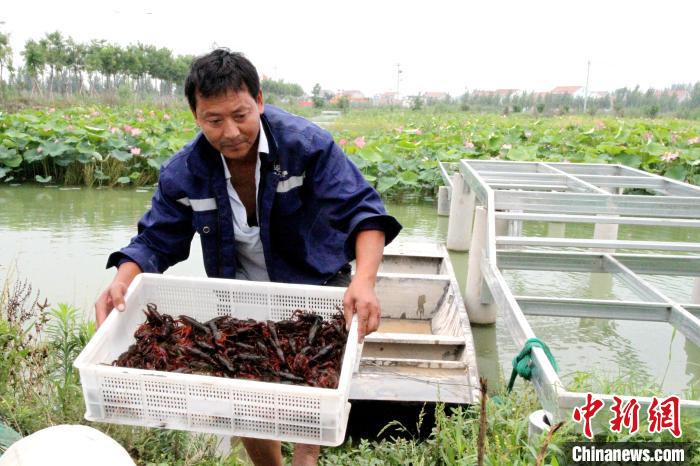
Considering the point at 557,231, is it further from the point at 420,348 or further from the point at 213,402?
the point at 213,402

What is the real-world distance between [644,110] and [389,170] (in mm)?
33291

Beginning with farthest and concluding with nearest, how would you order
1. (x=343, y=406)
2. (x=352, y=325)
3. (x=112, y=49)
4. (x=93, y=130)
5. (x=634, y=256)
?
(x=112, y=49), (x=93, y=130), (x=634, y=256), (x=352, y=325), (x=343, y=406)

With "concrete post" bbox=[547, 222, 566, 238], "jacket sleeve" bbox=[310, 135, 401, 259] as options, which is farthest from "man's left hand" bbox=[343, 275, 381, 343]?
"concrete post" bbox=[547, 222, 566, 238]

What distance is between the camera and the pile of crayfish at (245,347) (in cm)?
172

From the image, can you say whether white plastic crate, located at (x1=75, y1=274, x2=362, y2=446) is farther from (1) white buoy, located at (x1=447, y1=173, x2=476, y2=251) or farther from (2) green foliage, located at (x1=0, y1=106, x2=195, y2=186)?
(2) green foliage, located at (x1=0, y1=106, x2=195, y2=186)

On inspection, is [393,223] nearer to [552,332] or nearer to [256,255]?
[256,255]

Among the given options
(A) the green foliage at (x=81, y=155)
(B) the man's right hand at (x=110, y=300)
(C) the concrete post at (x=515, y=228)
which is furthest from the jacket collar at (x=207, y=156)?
(A) the green foliage at (x=81, y=155)

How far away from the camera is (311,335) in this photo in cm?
186

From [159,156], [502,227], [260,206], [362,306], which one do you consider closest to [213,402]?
[362,306]

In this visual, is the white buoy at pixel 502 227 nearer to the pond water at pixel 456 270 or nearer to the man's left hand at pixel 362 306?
the pond water at pixel 456 270

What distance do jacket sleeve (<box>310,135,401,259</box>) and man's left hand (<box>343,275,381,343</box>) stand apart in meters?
0.29

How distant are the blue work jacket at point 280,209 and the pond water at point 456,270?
1543 mm

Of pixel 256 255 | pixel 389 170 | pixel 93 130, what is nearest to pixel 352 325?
pixel 256 255

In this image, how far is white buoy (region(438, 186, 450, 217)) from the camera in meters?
7.68
